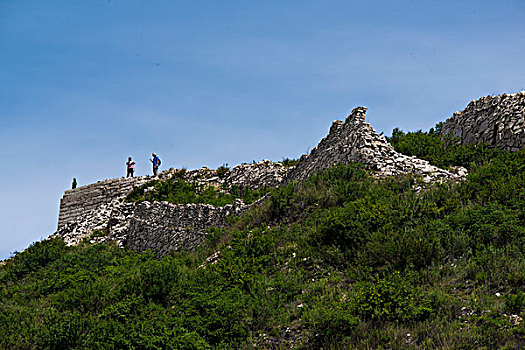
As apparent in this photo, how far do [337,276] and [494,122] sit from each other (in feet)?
36.1

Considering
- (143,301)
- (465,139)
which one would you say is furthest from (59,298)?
(465,139)

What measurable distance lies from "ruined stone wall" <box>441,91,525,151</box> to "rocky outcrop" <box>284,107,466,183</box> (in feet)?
10.1

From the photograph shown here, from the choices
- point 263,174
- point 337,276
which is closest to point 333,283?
point 337,276

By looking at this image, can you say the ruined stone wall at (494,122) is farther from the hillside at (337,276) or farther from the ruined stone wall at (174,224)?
the ruined stone wall at (174,224)

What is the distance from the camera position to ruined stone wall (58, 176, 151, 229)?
28344 millimetres

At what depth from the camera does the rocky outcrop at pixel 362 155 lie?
15406 mm

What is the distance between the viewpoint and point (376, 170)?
15.8m

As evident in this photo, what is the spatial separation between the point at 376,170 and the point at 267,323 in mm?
7569

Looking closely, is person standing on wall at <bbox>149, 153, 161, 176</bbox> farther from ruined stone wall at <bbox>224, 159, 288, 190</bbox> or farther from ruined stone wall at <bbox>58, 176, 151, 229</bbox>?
ruined stone wall at <bbox>224, 159, 288, 190</bbox>

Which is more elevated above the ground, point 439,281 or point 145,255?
point 145,255

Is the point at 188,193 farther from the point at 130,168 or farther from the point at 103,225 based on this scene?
the point at 130,168

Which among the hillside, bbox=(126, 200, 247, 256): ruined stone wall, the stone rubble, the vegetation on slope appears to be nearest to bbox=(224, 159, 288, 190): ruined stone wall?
the stone rubble

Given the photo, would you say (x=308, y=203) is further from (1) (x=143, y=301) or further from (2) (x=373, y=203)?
(1) (x=143, y=301)

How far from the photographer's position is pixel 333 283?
10.8m
